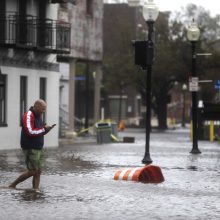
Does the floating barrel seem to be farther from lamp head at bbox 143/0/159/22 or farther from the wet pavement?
lamp head at bbox 143/0/159/22

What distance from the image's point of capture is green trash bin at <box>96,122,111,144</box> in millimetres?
41562

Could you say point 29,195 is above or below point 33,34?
below

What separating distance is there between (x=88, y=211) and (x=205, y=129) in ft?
114

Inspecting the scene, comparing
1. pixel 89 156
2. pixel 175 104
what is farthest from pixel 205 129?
pixel 175 104

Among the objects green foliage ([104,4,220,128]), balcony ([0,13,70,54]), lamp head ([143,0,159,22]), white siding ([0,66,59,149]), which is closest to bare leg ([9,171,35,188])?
lamp head ([143,0,159,22])

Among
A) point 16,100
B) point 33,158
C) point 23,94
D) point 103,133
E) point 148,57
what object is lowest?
point 103,133

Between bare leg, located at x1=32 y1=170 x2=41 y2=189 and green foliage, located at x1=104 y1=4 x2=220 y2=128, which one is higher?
green foliage, located at x1=104 y1=4 x2=220 y2=128

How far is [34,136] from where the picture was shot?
1650 centimetres

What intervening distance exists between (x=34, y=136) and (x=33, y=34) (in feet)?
62.5

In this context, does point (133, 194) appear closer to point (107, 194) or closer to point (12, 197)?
point (107, 194)

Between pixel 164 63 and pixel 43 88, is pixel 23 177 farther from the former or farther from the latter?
pixel 164 63

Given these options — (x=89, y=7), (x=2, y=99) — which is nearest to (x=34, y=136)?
(x=2, y=99)

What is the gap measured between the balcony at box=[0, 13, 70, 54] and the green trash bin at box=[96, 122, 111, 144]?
206 inches

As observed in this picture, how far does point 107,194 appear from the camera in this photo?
16.1m
